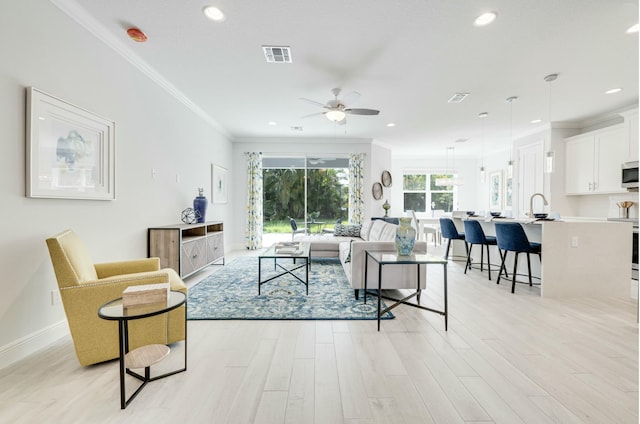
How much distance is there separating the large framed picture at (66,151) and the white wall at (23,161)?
0.22ft

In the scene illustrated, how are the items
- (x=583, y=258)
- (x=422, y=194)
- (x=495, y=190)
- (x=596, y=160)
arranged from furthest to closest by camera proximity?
(x=422, y=194)
(x=495, y=190)
(x=596, y=160)
(x=583, y=258)

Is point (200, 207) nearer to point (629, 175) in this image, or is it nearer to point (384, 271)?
point (384, 271)

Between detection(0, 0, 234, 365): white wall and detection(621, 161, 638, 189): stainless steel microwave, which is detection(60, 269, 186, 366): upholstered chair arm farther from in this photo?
detection(621, 161, 638, 189): stainless steel microwave

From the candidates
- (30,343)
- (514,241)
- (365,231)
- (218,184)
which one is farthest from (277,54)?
(514,241)

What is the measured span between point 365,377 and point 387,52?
3190 millimetres

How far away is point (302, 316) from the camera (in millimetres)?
2930

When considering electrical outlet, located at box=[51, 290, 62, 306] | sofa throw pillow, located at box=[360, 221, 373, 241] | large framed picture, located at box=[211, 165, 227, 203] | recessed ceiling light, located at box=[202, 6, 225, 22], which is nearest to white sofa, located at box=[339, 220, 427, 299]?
sofa throw pillow, located at box=[360, 221, 373, 241]

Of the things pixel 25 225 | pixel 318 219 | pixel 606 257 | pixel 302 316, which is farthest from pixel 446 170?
pixel 25 225

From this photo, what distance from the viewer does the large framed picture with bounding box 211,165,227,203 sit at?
233 inches

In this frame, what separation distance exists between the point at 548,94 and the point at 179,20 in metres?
5.14

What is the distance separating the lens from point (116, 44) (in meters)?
3.01

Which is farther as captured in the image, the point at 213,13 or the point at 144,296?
the point at 213,13

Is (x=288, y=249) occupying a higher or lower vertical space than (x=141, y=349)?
higher

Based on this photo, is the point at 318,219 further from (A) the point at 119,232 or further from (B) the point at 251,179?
(A) the point at 119,232
